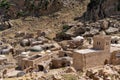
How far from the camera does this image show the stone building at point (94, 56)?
1401 inches

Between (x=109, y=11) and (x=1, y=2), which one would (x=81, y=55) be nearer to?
(x=109, y=11)

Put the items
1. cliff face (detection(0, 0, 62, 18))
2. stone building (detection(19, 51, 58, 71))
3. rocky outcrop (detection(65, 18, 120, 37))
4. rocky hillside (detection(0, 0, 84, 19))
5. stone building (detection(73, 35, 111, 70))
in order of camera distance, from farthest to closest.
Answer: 1. cliff face (detection(0, 0, 62, 18))
2. rocky hillside (detection(0, 0, 84, 19))
3. rocky outcrop (detection(65, 18, 120, 37))
4. stone building (detection(19, 51, 58, 71))
5. stone building (detection(73, 35, 111, 70))

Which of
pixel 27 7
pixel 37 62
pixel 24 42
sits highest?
pixel 27 7

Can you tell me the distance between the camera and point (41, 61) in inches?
1724

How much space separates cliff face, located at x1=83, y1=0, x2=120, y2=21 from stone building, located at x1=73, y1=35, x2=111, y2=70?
28937 mm

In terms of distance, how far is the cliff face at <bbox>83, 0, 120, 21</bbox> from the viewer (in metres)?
66.2

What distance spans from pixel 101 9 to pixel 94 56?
3256 cm

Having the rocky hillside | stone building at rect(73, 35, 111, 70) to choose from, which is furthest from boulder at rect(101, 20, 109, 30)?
stone building at rect(73, 35, 111, 70)

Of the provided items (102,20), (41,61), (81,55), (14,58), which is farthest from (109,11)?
(81,55)

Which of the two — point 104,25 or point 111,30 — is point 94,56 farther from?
point 104,25

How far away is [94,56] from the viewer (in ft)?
118

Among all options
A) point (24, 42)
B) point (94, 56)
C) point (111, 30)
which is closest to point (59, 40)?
point (24, 42)

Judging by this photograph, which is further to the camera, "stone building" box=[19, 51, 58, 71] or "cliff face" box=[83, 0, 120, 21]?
"cliff face" box=[83, 0, 120, 21]

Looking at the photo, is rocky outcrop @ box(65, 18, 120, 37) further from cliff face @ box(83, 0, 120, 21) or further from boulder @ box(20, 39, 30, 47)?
boulder @ box(20, 39, 30, 47)
